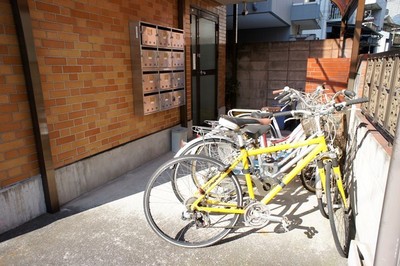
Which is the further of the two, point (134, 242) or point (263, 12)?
point (263, 12)

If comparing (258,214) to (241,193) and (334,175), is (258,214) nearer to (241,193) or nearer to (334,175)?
(241,193)

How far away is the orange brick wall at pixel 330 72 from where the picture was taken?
4.66 m

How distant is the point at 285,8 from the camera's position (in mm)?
10594

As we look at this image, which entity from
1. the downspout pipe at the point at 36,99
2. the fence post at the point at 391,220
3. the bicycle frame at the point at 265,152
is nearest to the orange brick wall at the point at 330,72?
the bicycle frame at the point at 265,152

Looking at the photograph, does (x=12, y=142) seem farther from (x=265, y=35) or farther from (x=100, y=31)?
(x=265, y=35)

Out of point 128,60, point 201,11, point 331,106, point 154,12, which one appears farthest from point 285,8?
point 331,106

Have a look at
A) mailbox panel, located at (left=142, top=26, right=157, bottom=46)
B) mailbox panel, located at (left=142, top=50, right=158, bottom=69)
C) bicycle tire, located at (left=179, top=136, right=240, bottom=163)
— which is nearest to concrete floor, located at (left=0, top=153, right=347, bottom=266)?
bicycle tire, located at (left=179, top=136, right=240, bottom=163)

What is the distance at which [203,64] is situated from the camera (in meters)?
6.10

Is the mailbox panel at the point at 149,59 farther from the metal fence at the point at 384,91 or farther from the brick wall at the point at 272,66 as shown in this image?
the brick wall at the point at 272,66

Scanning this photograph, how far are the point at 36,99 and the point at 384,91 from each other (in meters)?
3.12

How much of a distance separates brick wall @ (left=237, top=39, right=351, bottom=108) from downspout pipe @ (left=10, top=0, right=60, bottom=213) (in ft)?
20.0

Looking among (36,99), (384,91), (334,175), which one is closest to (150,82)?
(36,99)

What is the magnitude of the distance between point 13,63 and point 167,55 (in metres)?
2.28

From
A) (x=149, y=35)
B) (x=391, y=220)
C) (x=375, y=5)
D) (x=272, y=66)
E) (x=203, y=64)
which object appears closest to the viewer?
(x=391, y=220)
